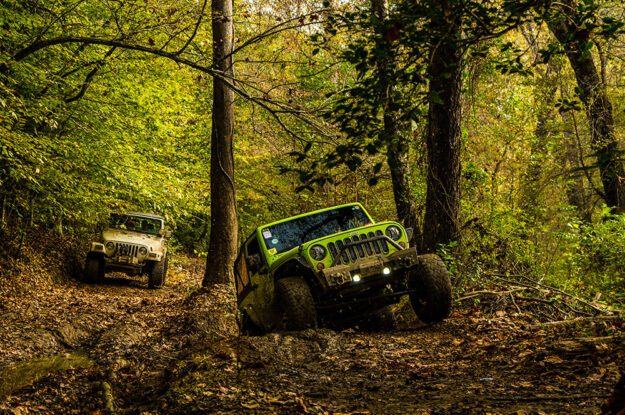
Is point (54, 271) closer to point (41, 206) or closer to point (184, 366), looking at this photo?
point (41, 206)

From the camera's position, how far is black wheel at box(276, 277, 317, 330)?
23.1 ft

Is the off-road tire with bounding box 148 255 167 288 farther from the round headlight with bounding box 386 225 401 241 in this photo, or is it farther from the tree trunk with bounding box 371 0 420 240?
the tree trunk with bounding box 371 0 420 240

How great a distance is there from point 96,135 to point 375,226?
8.30 m

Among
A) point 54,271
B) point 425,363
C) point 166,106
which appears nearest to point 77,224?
point 54,271

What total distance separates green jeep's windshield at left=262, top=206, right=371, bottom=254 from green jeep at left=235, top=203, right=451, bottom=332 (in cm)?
1

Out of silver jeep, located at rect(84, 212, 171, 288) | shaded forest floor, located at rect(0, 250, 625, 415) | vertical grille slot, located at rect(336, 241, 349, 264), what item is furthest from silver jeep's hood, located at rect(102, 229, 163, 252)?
vertical grille slot, located at rect(336, 241, 349, 264)

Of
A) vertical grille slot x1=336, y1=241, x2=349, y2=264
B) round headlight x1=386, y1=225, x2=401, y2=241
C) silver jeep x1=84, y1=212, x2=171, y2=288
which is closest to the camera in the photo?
vertical grille slot x1=336, y1=241, x2=349, y2=264

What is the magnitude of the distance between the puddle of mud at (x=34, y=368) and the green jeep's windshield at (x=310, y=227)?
2.75 metres

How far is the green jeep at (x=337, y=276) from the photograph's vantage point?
23.3 feet

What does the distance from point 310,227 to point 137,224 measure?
990cm

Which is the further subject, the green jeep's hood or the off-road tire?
the off-road tire

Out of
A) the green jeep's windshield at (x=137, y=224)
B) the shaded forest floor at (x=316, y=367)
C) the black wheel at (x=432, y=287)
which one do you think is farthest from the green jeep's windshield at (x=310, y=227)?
the green jeep's windshield at (x=137, y=224)

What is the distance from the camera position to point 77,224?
19781 millimetres

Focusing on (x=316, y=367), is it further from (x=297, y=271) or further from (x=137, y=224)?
(x=137, y=224)
